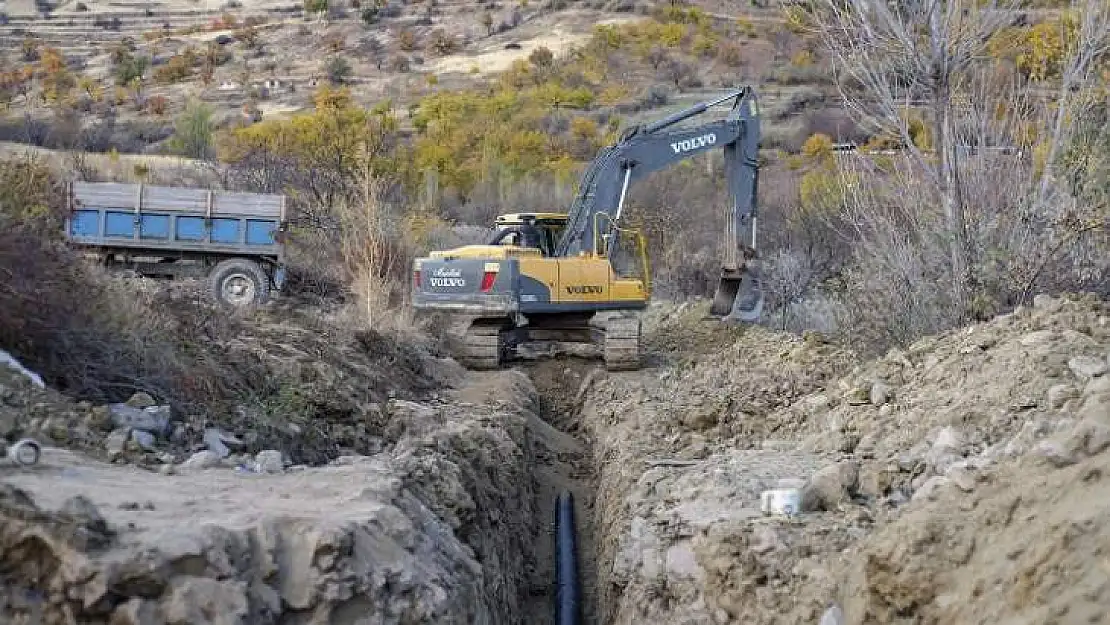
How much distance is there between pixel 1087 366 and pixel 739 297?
10640mm

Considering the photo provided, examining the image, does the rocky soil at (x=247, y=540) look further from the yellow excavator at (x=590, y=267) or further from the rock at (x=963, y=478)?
the yellow excavator at (x=590, y=267)

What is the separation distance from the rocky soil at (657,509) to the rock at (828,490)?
16 millimetres

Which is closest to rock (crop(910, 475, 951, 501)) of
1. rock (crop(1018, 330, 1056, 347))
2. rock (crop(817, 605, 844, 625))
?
rock (crop(817, 605, 844, 625))

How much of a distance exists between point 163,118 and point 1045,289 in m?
55.1

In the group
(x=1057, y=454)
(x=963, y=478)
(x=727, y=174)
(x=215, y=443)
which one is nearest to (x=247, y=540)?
(x=215, y=443)

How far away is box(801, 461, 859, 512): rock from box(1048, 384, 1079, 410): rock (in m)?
1.18

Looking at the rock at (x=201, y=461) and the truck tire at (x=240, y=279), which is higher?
the truck tire at (x=240, y=279)

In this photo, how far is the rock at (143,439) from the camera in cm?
673

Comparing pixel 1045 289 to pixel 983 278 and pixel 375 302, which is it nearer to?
pixel 983 278

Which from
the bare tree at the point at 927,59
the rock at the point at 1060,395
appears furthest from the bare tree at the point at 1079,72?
the rock at the point at 1060,395

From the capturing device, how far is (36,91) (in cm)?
6550

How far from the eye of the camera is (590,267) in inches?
631

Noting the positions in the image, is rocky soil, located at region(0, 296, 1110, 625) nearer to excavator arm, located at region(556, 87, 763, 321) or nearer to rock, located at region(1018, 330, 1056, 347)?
rock, located at region(1018, 330, 1056, 347)

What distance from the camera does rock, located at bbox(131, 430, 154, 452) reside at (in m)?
6.73
